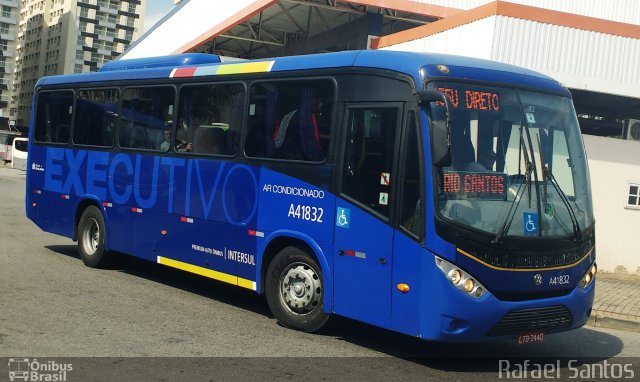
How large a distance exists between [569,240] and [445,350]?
1.77m

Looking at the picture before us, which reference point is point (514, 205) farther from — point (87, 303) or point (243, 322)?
point (87, 303)

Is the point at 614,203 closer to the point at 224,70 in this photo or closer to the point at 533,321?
the point at 533,321

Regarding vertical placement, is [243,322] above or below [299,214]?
below

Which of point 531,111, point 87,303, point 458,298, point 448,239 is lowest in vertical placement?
point 87,303

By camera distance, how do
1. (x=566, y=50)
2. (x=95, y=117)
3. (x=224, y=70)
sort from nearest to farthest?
(x=224, y=70), (x=95, y=117), (x=566, y=50)

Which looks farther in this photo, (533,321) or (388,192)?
(388,192)

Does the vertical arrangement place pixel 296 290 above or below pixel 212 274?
above

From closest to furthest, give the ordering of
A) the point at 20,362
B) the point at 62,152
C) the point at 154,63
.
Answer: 1. the point at 20,362
2. the point at 154,63
3. the point at 62,152

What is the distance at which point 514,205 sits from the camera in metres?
6.64

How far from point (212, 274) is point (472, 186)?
12.4 ft

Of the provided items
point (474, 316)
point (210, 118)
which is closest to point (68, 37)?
point (210, 118)

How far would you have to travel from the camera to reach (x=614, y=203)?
14.0 metres

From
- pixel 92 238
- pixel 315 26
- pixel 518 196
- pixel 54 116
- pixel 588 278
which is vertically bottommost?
pixel 92 238

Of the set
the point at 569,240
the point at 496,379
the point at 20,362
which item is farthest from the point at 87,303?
the point at 569,240
